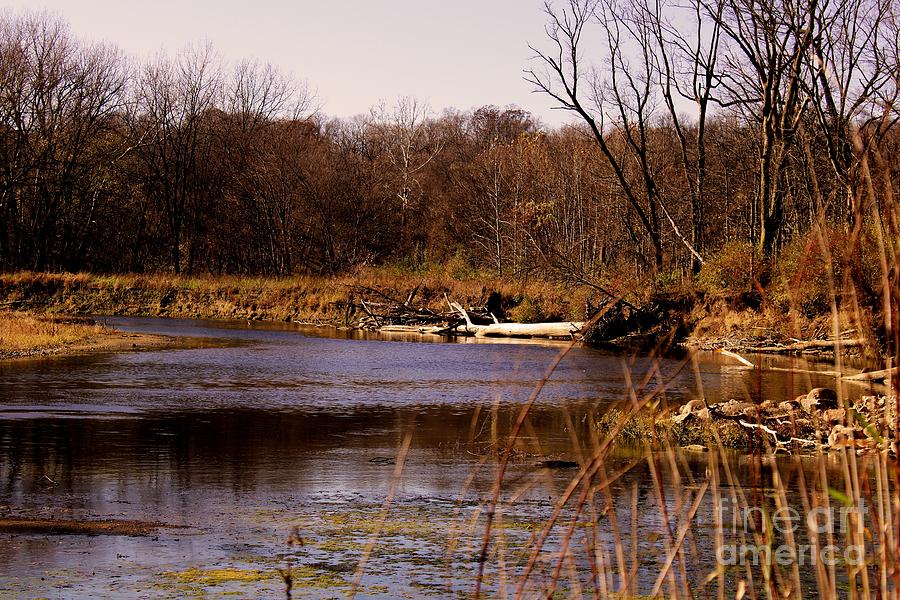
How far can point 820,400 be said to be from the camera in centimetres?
1598

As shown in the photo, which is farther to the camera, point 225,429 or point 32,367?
point 32,367

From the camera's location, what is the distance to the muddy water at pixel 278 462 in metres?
8.29

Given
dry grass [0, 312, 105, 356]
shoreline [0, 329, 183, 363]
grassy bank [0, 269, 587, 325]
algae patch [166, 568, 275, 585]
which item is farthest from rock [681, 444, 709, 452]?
grassy bank [0, 269, 587, 325]

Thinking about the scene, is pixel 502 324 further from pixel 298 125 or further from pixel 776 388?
pixel 298 125

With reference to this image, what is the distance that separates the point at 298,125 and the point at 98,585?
6183cm

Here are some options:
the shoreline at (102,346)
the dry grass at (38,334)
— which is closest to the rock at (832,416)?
the shoreline at (102,346)

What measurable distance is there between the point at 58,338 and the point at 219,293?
18661 millimetres

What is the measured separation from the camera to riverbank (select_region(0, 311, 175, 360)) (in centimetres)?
2852

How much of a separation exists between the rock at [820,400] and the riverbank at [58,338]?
64.9ft

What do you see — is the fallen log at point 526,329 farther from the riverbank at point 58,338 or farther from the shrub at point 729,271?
the riverbank at point 58,338

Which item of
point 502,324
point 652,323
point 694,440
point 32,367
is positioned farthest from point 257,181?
point 694,440

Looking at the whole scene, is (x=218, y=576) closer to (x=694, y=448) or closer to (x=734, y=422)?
(x=694, y=448)

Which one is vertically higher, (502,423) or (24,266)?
(24,266)

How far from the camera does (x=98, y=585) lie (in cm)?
780
